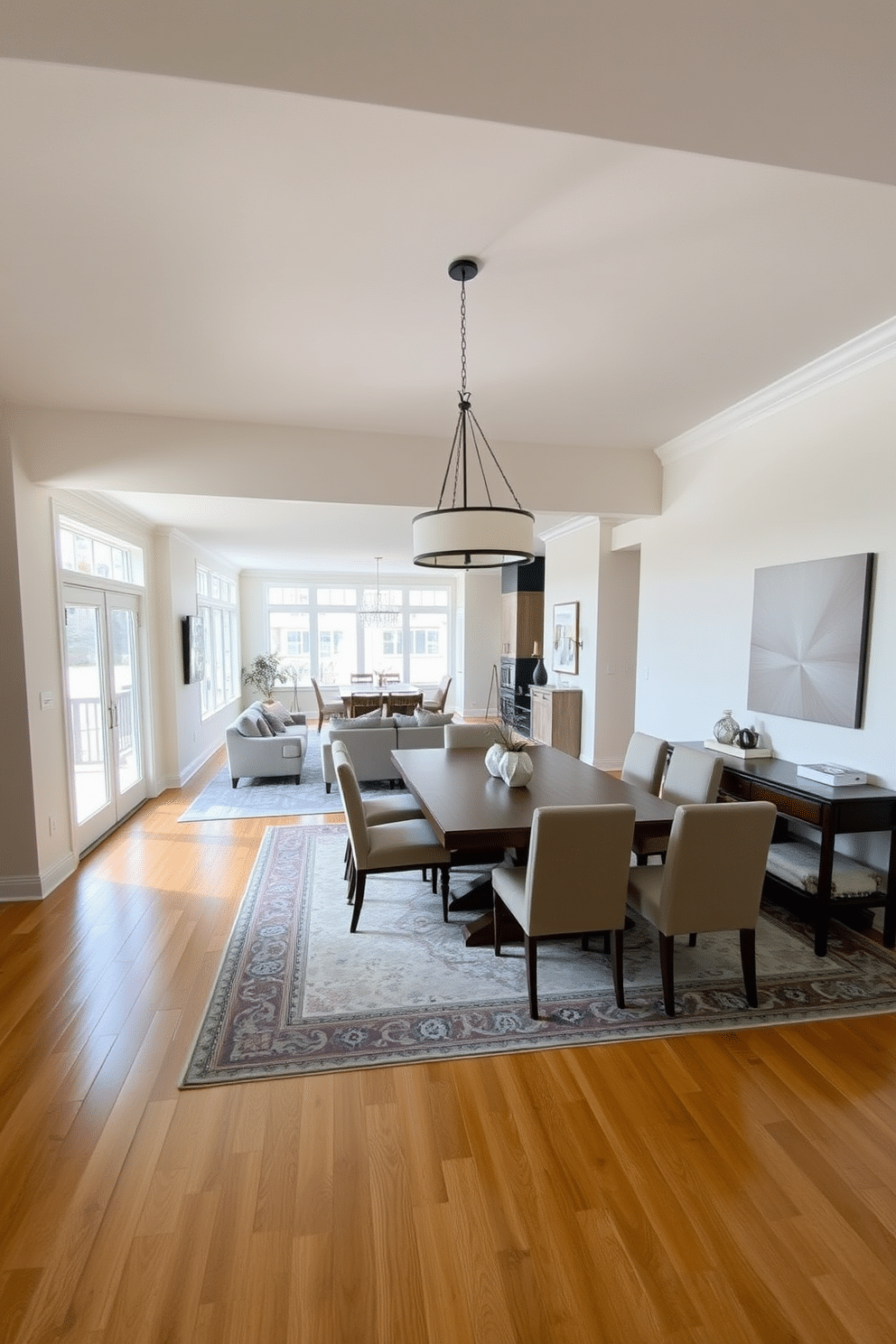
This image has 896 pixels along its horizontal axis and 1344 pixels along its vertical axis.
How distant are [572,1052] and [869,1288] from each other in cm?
98

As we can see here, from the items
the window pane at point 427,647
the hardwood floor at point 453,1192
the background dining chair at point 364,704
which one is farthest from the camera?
the window pane at point 427,647

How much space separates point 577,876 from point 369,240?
244 cm

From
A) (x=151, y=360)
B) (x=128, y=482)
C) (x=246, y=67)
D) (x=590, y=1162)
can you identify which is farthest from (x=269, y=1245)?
Answer: (x=128, y=482)

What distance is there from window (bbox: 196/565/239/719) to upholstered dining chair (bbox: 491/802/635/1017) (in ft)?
20.4

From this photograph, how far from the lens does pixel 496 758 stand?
3.38 meters

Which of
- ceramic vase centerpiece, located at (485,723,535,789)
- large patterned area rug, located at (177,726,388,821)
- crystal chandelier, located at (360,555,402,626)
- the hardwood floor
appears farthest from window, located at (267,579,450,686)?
the hardwood floor

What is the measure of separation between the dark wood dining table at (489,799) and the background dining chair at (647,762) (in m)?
0.35

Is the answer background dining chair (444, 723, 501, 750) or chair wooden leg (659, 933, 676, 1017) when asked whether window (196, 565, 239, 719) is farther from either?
chair wooden leg (659, 933, 676, 1017)

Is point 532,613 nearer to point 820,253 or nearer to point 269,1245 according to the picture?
point 820,253

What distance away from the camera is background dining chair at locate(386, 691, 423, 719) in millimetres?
7967

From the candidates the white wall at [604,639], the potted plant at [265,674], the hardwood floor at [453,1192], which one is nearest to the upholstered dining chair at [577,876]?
the hardwood floor at [453,1192]

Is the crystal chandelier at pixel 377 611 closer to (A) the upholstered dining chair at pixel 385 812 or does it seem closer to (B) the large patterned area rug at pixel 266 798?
(B) the large patterned area rug at pixel 266 798

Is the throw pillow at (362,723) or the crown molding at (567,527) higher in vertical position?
the crown molding at (567,527)

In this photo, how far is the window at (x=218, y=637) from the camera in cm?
803
